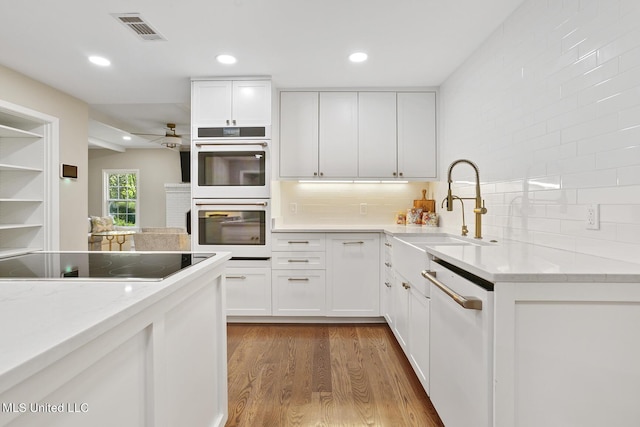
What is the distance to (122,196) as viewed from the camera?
8.54 m

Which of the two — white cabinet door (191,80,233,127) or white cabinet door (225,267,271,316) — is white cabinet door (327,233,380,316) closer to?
A: white cabinet door (225,267,271,316)

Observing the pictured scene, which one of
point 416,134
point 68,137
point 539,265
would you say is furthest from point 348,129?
point 68,137

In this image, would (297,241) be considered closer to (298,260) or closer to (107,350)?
(298,260)

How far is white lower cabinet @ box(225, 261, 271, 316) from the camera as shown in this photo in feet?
10.6

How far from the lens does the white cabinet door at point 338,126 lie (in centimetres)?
353

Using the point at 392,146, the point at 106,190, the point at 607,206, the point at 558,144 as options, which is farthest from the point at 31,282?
the point at 106,190

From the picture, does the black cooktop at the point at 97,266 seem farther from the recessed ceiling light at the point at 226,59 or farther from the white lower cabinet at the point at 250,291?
the recessed ceiling light at the point at 226,59

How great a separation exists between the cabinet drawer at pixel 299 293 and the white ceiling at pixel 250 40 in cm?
188

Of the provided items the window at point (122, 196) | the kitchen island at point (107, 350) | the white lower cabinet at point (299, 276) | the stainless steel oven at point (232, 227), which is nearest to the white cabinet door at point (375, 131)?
the white lower cabinet at point (299, 276)

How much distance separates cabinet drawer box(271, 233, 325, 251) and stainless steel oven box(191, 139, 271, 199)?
415 millimetres

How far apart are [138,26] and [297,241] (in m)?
2.06

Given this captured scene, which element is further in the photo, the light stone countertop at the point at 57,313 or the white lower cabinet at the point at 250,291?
the white lower cabinet at the point at 250,291

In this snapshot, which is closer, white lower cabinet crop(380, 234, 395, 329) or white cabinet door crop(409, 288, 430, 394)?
white cabinet door crop(409, 288, 430, 394)

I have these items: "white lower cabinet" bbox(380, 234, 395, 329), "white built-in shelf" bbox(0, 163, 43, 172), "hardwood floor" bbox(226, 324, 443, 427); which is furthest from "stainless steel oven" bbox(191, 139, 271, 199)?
"white built-in shelf" bbox(0, 163, 43, 172)
